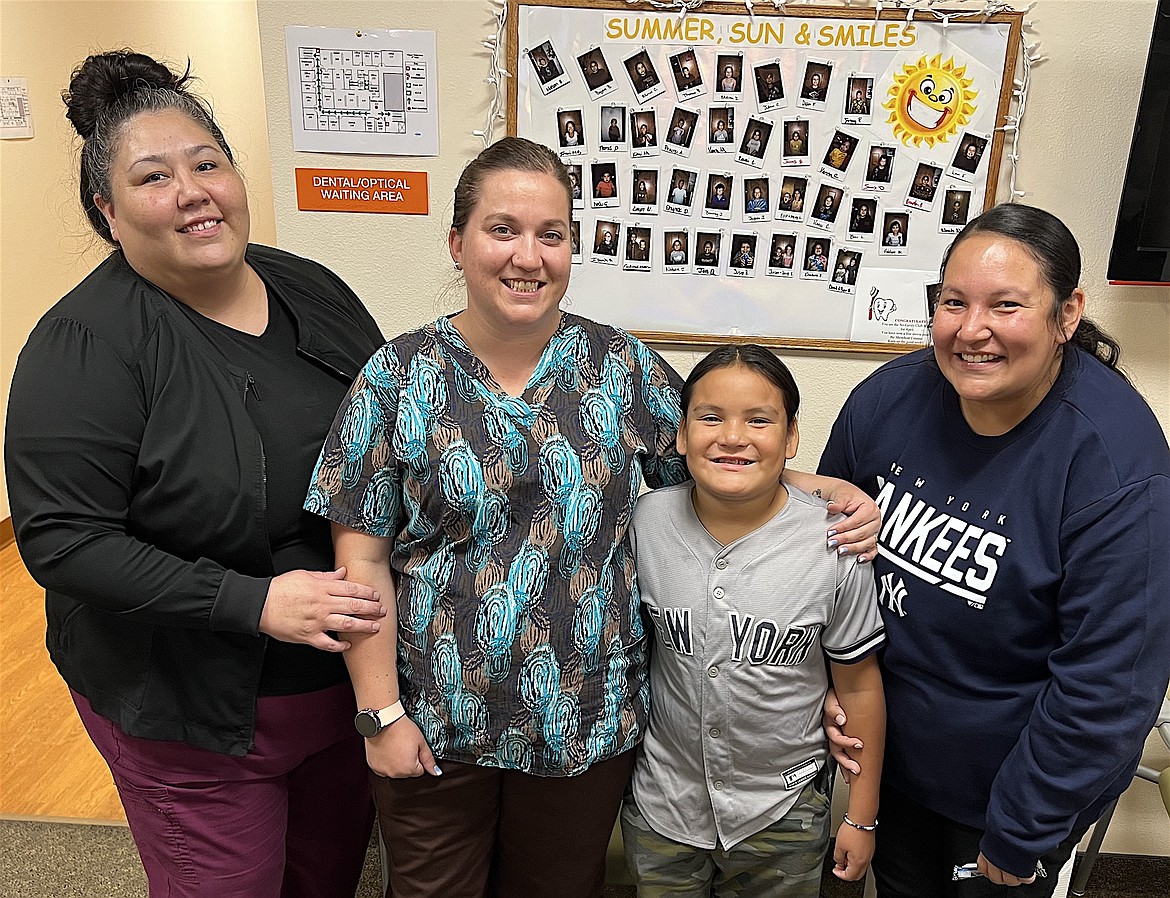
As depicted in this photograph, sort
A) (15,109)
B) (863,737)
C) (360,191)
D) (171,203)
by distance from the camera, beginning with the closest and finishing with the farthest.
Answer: (171,203) < (863,737) < (360,191) < (15,109)

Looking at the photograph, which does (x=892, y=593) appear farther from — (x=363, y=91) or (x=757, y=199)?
(x=363, y=91)

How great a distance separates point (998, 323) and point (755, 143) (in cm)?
91

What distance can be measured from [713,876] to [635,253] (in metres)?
1.24

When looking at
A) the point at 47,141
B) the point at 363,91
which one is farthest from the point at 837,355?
the point at 47,141

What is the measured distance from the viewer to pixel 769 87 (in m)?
1.90

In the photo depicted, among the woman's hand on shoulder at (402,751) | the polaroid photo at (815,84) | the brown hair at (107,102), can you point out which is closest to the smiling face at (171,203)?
the brown hair at (107,102)

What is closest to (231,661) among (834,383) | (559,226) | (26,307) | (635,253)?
(559,226)

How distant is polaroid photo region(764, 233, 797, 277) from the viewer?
1.99 metres

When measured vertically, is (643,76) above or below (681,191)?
above

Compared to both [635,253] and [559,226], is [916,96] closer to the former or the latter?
[635,253]

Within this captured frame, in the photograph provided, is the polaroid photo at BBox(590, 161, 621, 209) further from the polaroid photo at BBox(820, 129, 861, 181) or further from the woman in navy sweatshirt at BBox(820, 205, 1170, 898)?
the woman in navy sweatshirt at BBox(820, 205, 1170, 898)

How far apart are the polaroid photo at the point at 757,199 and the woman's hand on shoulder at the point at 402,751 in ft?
4.11

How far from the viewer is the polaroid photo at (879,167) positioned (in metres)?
1.92

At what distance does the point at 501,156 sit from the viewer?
1.29 meters
